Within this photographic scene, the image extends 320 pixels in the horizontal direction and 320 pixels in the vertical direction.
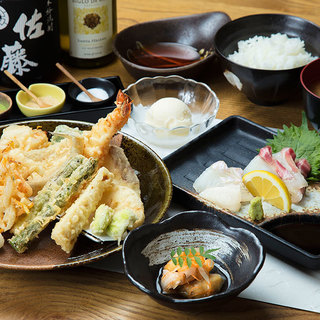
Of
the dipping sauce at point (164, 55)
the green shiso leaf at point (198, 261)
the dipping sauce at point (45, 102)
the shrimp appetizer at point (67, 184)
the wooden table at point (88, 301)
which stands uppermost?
the green shiso leaf at point (198, 261)

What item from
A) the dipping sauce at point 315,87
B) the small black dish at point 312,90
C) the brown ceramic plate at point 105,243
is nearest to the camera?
the brown ceramic plate at point 105,243

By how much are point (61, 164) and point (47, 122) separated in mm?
299

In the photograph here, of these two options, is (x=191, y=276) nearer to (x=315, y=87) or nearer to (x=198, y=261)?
(x=198, y=261)

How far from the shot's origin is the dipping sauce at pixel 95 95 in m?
2.29

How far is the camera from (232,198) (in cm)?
166

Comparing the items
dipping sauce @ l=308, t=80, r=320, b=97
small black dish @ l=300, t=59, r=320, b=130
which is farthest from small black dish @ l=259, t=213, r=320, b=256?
dipping sauce @ l=308, t=80, r=320, b=97

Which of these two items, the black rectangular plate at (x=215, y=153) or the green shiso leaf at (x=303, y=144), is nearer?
the black rectangular plate at (x=215, y=153)

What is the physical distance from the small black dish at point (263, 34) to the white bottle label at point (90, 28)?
56 cm

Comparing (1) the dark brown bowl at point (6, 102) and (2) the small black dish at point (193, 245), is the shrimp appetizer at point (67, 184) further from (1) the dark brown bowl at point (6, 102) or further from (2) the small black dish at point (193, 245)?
(1) the dark brown bowl at point (6, 102)

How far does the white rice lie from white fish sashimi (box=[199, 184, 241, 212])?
84cm

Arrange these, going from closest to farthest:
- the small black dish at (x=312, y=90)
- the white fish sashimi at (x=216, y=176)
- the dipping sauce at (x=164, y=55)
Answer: the white fish sashimi at (x=216, y=176)
the small black dish at (x=312, y=90)
the dipping sauce at (x=164, y=55)

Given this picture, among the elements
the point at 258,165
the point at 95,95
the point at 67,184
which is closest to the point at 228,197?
the point at 258,165

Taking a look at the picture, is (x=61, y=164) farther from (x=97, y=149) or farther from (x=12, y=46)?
(x=12, y=46)

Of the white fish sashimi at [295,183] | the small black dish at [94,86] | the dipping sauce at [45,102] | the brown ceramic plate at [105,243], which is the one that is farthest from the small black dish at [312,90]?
the dipping sauce at [45,102]
